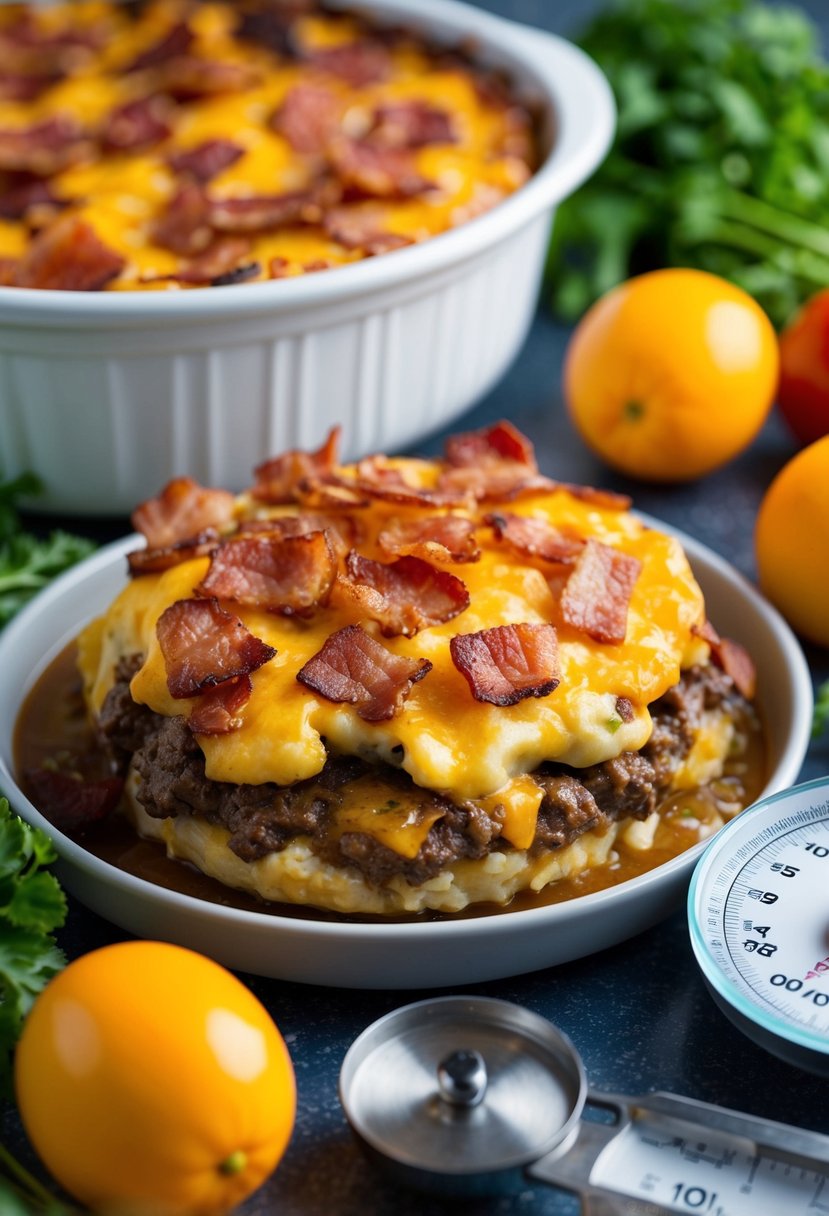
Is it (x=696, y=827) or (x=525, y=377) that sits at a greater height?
(x=696, y=827)

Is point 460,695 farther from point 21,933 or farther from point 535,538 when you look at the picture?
point 21,933

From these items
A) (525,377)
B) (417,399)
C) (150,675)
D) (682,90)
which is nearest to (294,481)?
(150,675)

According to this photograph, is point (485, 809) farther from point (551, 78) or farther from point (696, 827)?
point (551, 78)

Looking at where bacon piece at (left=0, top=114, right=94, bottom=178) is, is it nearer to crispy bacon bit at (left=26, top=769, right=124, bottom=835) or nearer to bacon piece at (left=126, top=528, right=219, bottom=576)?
bacon piece at (left=126, top=528, right=219, bottom=576)

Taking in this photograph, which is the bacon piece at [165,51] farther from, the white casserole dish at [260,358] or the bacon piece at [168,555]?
the bacon piece at [168,555]

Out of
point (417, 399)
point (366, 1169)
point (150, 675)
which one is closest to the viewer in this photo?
point (366, 1169)

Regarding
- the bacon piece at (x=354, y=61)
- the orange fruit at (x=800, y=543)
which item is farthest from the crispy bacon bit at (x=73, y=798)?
the bacon piece at (x=354, y=61)

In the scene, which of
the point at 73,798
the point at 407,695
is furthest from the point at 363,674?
the point at 73,798
